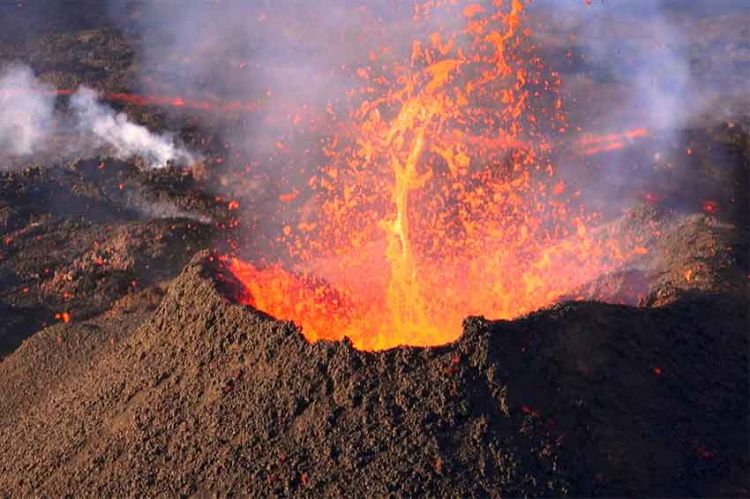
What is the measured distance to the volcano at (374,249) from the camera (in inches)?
305

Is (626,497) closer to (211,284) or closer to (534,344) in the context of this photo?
(534,344)

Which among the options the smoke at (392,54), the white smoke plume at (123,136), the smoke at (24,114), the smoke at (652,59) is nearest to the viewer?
the smoke at (392,54)

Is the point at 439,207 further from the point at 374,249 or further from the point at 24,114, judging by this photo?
the point at 24,114

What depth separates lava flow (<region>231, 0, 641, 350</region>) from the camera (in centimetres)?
1062

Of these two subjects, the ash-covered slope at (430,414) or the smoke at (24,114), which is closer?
the ash-covered slope at (430,414)

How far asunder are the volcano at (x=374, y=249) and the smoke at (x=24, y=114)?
8cm

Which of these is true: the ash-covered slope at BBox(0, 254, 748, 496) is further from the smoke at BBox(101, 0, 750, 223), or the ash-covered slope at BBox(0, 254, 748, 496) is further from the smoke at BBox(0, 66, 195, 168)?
the smoke at BBox(0, 66, 195, 168)

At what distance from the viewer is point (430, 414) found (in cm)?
756

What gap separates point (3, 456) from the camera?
1018 centimetres

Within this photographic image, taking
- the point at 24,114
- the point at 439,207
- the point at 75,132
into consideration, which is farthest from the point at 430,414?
the point at 24,114

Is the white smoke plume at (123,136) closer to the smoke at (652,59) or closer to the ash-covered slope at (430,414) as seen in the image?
the smoke at (652,59)

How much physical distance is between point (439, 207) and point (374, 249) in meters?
2.18

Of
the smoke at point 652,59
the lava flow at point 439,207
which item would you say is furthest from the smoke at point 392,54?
the lava flow at point 439,207

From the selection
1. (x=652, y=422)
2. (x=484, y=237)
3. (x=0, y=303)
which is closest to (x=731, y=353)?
(x=652, y=422)
